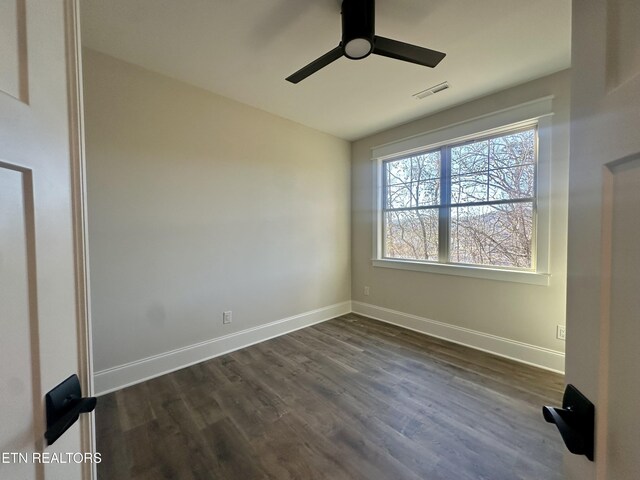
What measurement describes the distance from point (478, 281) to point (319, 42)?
2.68 meters

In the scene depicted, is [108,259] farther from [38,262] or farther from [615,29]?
[615,29]

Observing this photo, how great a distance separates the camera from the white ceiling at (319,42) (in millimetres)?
1598

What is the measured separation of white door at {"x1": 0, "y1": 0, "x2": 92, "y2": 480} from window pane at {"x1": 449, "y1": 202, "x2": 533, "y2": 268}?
10.3 feet

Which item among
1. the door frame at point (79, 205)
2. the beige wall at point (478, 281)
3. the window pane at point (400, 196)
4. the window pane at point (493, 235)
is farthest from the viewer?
the window pane at point (400, 196)

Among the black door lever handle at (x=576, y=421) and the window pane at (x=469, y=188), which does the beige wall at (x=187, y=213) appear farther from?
the black door lever handle at (x=576, y=421)

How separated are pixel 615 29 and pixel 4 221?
1.04 m

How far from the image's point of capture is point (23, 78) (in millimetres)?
Answer: 445

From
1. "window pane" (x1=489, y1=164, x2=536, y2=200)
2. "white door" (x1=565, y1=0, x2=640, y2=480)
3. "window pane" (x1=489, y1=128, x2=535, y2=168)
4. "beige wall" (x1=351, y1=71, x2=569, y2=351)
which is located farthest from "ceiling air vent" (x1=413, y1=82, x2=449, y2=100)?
"white door" (x1=565, y1=0, x2=640, y2=480)

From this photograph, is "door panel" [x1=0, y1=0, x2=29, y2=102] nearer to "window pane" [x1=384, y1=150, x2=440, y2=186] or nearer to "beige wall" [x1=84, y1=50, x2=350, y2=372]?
"beige wall" [x1=84, y1=50, x2=350, y2=372]

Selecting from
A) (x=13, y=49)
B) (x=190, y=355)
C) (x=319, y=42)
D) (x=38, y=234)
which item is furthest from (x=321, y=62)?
(x=190, y=355)

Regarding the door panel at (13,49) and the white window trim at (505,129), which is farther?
the white window trim at (505,129)

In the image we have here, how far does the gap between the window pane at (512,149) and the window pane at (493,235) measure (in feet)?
1.39

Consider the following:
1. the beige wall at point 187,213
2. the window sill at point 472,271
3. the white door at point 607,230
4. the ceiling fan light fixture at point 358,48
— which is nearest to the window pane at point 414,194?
the window sill at point 472,271

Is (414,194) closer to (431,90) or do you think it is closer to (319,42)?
(431,90)
